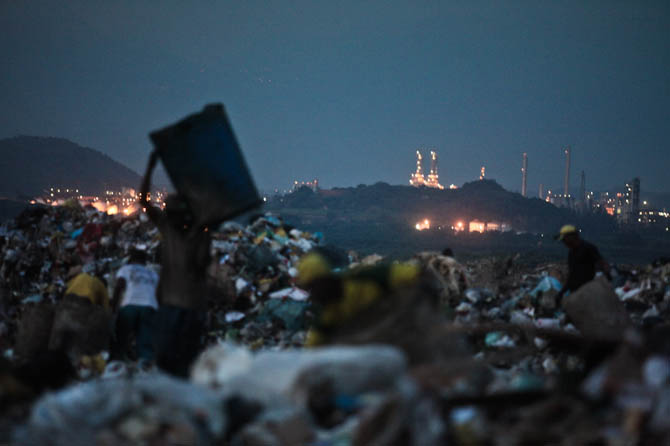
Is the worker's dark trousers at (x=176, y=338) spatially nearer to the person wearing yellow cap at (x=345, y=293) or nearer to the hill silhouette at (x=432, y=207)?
the person wearing yellow cap at (x=345, y=293)

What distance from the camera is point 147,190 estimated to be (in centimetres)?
365

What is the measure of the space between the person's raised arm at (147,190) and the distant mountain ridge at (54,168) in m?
44.0

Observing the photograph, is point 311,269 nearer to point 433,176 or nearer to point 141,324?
point 141,324

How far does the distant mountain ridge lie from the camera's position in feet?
153

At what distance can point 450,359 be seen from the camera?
222cm

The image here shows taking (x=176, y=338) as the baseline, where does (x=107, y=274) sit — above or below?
below

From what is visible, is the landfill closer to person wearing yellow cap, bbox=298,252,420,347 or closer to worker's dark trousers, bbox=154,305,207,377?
person wearing yellow cap, bbox=298,252,420,347

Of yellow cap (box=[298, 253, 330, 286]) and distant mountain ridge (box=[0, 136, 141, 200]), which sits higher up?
distant mountain ridge (box=[0, 136, 141, 200])

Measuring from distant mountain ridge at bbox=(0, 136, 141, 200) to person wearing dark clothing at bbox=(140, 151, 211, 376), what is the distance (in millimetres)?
44406

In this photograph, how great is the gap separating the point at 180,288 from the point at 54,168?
55.2 m

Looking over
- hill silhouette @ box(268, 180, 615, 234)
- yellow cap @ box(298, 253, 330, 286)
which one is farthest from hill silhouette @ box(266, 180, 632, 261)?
yellow cap @ box(298, 253, 330, 286)

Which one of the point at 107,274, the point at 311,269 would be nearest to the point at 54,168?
the point at 107,274

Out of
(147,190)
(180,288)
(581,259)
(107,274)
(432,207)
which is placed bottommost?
(107,274)

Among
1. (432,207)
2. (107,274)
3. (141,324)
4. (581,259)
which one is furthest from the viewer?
(432,207)
